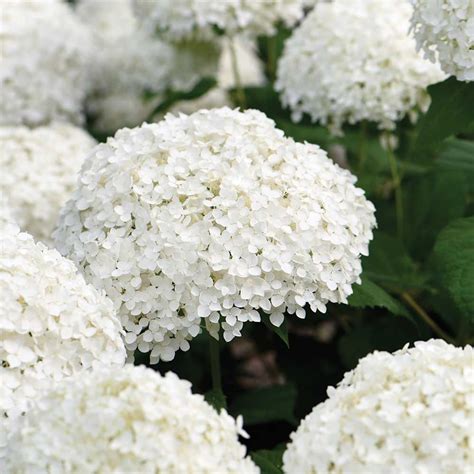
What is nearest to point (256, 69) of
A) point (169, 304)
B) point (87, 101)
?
point (87, 101)

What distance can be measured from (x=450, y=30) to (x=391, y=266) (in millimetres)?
848

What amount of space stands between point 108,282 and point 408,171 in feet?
6.08

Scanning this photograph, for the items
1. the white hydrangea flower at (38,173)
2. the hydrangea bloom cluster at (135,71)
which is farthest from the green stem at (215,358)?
the hydrangea bloom cluster at (135,71)

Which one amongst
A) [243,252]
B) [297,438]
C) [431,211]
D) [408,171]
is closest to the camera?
[297,438]

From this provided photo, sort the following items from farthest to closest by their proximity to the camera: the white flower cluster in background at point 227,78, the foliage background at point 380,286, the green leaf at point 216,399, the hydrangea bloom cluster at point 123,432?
the white flower cluster in background at point 227,78, the foliage background at point 380,286, the green leaf at point 216,399, the hydrangea bloom cluster at point 123,432

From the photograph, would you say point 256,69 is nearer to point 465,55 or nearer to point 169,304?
point 465,55

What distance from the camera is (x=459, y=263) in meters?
2.36

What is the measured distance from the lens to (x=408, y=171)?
3688mm

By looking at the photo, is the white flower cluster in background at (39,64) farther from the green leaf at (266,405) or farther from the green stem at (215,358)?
the green stem at (215,358)

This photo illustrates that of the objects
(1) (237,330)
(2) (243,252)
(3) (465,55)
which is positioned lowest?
(1) (237,330)

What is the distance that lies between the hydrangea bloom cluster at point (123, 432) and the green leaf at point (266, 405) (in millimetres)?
1049

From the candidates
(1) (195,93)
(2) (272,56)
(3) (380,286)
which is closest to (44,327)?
(3) (380,286)

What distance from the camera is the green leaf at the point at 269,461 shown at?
79.7 inches

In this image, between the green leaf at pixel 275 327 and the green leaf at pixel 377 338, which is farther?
the green leaf at pixel 377 338
